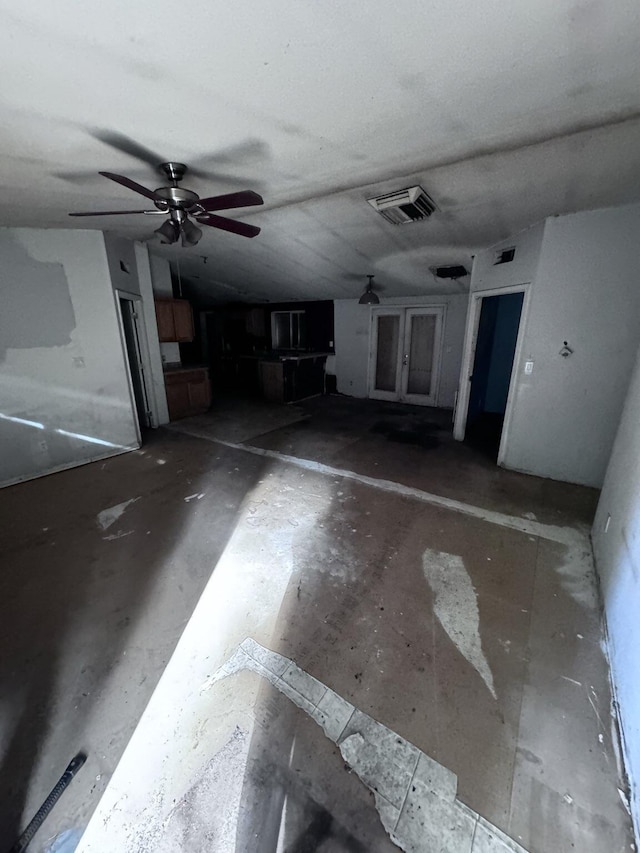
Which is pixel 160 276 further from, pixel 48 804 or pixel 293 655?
pixel 48 804

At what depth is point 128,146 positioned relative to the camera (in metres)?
2.07

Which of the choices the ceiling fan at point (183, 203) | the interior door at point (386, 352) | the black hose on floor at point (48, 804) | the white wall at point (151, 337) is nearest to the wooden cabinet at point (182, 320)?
the white wall at point (151, 337)

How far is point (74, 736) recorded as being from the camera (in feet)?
4.76

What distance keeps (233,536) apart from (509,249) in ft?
14.0

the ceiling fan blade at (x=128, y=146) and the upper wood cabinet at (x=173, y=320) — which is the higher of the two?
the ceiling fan blade at (x=128, y=146)

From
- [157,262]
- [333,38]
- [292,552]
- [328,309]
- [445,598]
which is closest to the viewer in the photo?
[333,38]

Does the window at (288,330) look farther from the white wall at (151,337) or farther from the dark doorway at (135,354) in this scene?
the dark doorway at (135,354)

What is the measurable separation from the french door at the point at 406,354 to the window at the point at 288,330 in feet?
6.39

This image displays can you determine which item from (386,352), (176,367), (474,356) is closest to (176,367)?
(176,367)

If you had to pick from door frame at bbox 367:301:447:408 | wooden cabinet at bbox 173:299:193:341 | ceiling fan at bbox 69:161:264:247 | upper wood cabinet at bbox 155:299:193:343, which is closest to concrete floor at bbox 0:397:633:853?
ceiling fan at bbox 69:161:264:247

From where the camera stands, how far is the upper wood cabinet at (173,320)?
5.57 m

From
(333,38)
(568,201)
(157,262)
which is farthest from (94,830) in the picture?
(157,262)

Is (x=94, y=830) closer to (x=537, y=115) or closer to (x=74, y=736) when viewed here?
(x=74, y=736)

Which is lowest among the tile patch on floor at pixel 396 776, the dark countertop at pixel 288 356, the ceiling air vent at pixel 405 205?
the tile patch on floor at pixel 396 776
